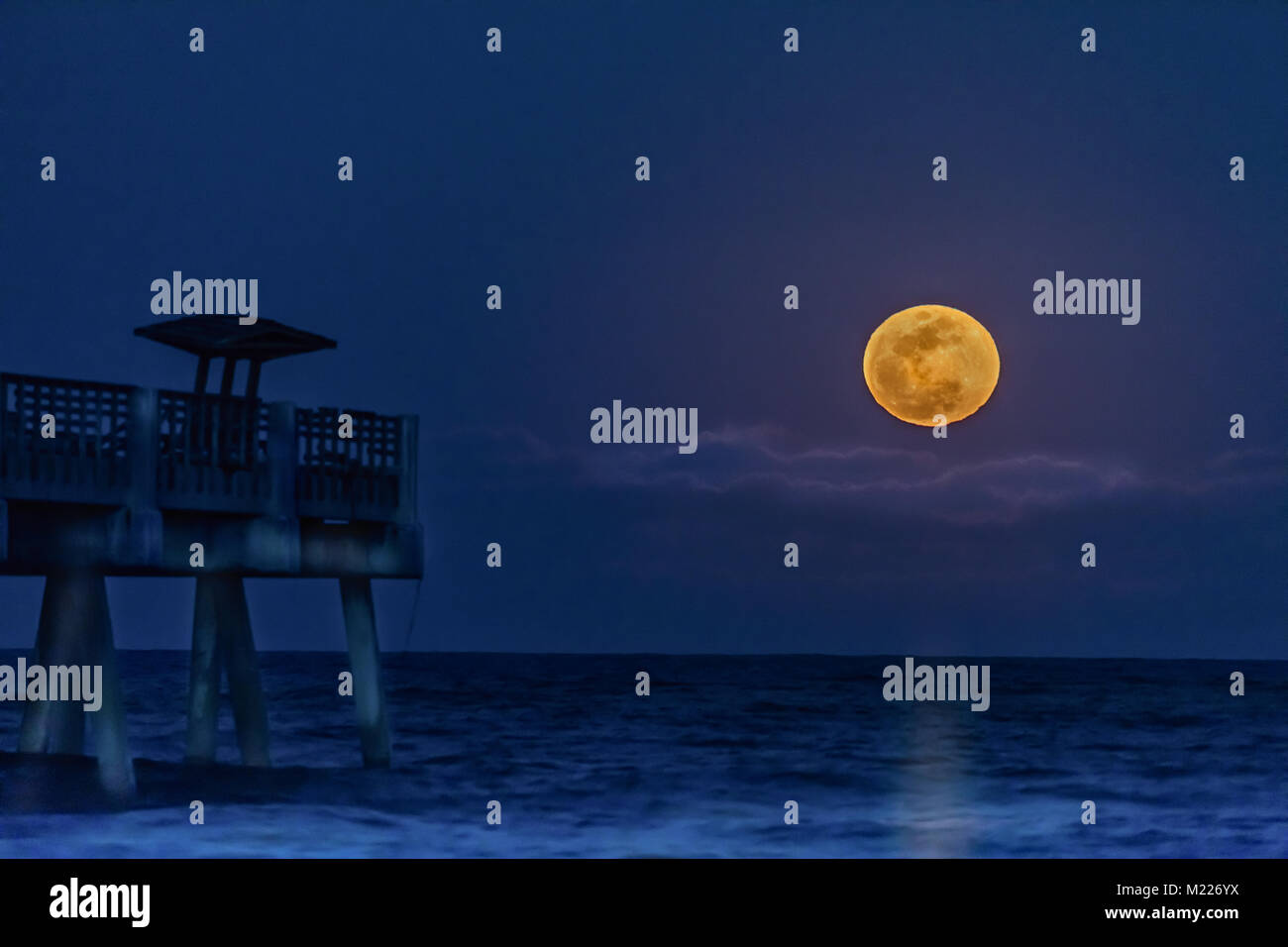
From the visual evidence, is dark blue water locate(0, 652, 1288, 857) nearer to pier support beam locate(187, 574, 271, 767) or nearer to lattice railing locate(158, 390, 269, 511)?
pier support beam locate(187, 574, 271, 767)

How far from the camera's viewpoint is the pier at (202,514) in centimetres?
2108

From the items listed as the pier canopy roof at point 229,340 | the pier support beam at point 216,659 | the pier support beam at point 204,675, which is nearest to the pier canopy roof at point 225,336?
the pier canopy roof at point 229,340

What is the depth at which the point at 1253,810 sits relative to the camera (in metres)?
45.9

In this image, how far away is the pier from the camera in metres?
21.1

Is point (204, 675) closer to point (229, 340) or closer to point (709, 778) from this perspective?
point (229, 340)

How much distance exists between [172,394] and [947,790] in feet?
114

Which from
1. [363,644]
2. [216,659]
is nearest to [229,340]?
[216,659]

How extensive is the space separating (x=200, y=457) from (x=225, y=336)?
86.3 inches

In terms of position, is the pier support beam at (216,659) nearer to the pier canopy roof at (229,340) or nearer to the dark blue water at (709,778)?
the dark blue water at (709,778)

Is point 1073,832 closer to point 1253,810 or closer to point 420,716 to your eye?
point 1253,810

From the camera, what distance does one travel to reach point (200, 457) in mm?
22766

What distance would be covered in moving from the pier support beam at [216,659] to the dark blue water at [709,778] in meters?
0.90

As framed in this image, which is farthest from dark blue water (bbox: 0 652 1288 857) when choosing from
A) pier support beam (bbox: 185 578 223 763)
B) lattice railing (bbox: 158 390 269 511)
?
lattice railing (bbox: 158 390 269 511)
